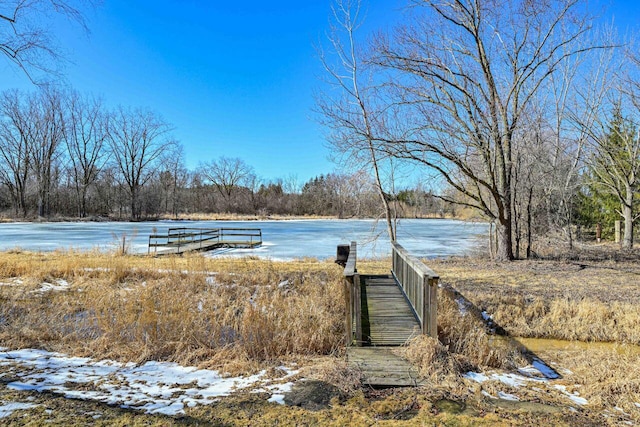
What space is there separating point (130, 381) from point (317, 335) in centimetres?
233

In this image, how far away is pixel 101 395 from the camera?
3.61m

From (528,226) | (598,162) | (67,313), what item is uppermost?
(598,162)

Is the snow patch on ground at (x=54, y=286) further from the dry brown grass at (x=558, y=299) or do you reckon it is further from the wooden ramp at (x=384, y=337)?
the dry brown grass at (x=558, y=299)

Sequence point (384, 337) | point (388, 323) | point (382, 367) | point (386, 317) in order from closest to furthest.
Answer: point (382, 367) → point (384, 337) → point (388, 323) → point (386, 317)

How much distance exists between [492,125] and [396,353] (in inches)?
318

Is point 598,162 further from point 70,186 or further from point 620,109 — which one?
point 70,186

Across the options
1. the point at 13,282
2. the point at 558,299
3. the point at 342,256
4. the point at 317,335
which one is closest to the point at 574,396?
the point at 317,335

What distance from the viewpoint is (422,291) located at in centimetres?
493

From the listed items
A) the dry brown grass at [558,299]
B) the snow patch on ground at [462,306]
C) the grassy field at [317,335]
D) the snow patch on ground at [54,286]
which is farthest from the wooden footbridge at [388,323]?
the snow patch on ground at [54,286]

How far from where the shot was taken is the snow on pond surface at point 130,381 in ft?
11.6

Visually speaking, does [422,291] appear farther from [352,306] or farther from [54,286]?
[54,286]

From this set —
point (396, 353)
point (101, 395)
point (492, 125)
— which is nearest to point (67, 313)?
point (101, 395)

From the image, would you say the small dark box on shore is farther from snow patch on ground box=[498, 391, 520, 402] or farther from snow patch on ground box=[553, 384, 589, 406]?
snow patch on ground box=[498, 391, 520, 402]

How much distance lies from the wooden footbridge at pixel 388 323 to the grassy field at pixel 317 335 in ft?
0.69
